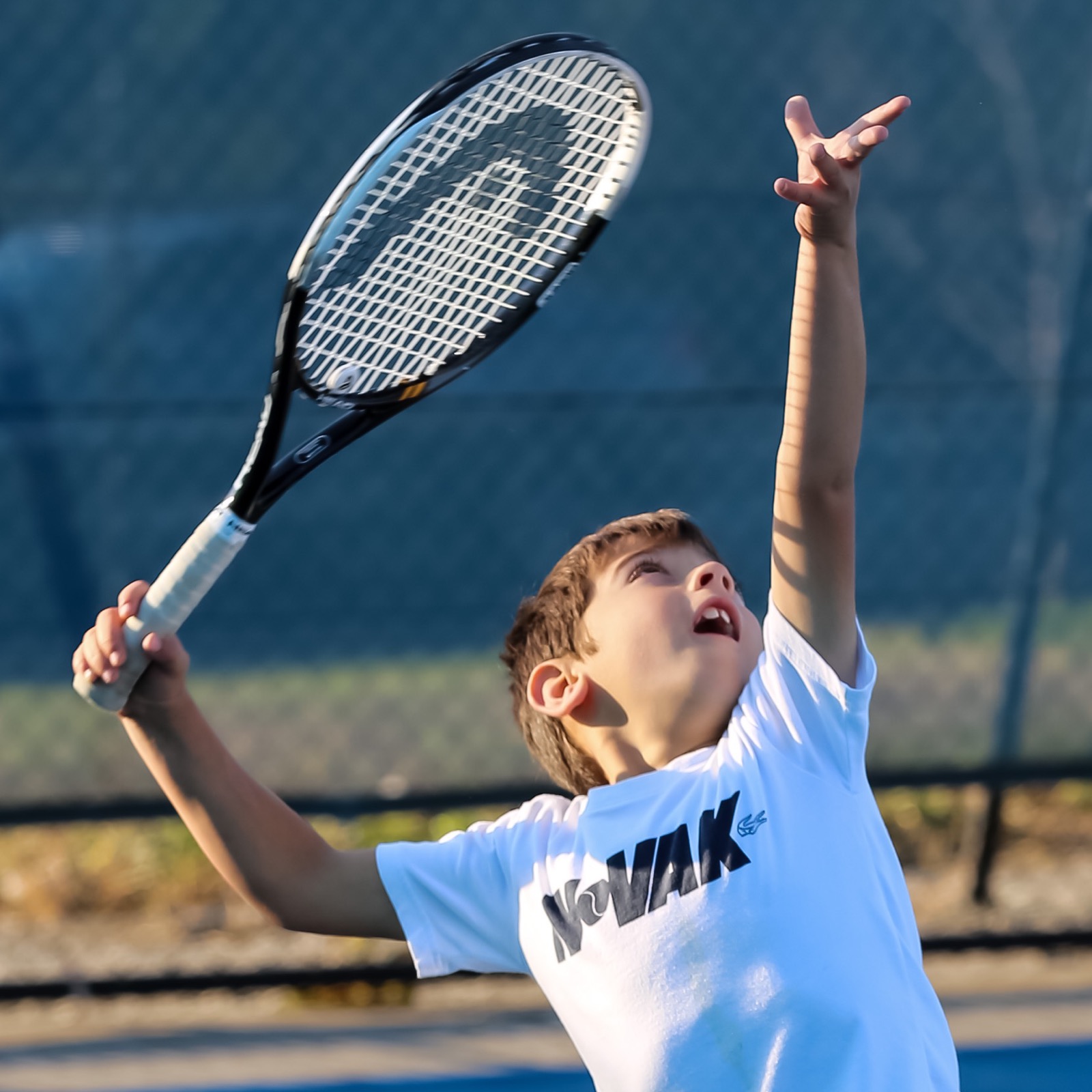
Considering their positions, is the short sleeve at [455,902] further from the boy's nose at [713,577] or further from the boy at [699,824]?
the boy's nose at [713,577]

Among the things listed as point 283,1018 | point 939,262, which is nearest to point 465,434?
point 939,262

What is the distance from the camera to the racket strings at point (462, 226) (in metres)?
1.56

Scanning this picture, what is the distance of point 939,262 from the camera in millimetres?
2754

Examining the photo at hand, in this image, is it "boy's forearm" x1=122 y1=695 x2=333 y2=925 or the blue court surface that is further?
the blue court surface

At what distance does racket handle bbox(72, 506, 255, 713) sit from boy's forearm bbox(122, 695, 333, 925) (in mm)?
60

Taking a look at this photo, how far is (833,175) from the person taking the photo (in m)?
1.21

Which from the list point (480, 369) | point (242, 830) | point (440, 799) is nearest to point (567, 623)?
point (242, 830)

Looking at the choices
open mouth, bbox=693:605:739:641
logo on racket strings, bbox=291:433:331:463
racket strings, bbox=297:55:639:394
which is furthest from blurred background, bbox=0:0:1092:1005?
open mouth, bbox=693:605:739:641

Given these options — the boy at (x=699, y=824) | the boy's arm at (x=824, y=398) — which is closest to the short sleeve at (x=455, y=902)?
the boy at (x=699, y=824)

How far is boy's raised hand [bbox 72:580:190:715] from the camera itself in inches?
53.8

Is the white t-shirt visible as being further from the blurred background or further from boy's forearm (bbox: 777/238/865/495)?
the blurred background

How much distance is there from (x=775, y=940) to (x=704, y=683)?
0.81ft

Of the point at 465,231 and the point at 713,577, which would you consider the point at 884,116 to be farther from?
the point at 465,231

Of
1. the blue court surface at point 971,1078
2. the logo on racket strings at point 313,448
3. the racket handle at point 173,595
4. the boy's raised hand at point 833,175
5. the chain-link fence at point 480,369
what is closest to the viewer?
the boy's raised hand at point 833,175
